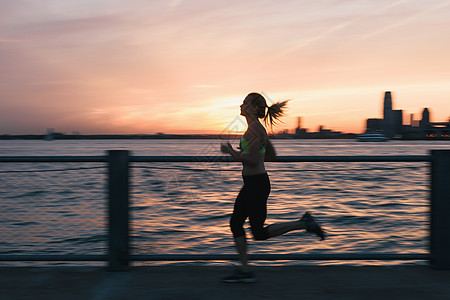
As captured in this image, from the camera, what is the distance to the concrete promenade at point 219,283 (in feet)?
11.3

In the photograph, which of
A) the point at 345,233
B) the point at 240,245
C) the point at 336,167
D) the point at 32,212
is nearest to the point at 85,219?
the point at 32,212

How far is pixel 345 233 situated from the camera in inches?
338

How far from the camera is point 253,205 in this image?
11.9 ft

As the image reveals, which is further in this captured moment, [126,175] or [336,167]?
[336,167]

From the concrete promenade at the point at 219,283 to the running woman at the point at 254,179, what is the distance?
0.27 metres

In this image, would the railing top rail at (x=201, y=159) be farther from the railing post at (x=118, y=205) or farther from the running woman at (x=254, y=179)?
the running woman at (x=254, y=179)

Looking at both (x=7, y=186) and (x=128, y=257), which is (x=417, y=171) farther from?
(x=7, y=186)

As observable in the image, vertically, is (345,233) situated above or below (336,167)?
below

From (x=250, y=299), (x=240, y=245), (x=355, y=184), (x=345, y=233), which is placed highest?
(x=355, y=184)

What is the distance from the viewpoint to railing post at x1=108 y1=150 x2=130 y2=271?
13.3ft

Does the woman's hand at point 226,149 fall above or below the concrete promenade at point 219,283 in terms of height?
above

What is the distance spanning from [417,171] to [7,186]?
4352 mm

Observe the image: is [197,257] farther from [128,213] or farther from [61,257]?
[61,257]

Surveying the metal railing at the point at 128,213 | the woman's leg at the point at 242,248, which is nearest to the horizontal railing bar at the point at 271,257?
the metal railing at the point at 128,213
